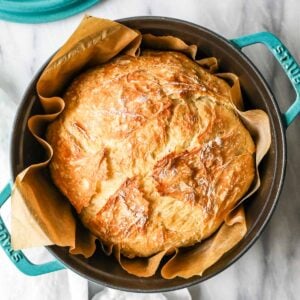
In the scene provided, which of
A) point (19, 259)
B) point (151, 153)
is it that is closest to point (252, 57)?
point (151, 153)

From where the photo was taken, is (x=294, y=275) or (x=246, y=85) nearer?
(x=246, y=85)

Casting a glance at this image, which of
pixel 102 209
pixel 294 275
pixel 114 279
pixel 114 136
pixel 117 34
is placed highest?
pixel 117 34

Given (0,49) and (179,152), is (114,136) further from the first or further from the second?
(0,49)

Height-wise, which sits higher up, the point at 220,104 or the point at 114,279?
the point at 220,104

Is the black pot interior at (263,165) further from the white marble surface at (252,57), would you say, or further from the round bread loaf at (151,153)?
the white marble surface at (252,57)

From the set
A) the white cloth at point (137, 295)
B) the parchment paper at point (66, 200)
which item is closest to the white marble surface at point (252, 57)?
the white cloth at point (137, 295)

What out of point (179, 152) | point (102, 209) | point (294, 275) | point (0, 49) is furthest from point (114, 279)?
point (0, 49)

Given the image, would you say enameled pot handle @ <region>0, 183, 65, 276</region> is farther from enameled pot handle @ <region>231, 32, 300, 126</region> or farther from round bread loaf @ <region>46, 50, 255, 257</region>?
enameled pot handle @ <region>231, 32, 300, 126</region>
